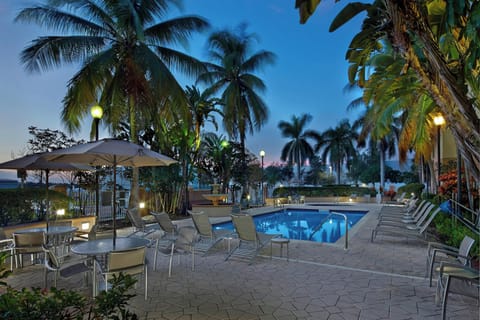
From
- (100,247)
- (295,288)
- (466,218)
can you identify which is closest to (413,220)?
(466,218)

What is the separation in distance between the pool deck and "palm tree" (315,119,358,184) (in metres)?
27.7

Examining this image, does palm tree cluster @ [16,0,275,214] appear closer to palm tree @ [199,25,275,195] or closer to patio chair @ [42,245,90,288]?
palm tree @ [199,25,275,195]

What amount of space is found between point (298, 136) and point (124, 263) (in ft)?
103

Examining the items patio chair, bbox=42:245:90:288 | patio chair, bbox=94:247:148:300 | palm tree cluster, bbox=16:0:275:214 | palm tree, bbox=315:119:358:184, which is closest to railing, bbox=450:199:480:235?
patio chair, bbox=94:247:148:300

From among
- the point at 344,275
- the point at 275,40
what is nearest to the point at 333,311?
the point at 344,275

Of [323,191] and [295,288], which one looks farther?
[323,191]

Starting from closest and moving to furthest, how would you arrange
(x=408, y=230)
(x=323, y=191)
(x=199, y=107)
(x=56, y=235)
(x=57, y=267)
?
(x=57, y=267)
(x=56, y=235)
(x=408, y=230)
(x=199, y=107)
(x=323, y=191)

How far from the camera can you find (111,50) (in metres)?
11.0

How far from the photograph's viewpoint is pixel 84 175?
40.1 ft

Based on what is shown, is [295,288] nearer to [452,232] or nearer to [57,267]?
[57,267]

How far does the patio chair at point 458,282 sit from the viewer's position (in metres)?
3.39

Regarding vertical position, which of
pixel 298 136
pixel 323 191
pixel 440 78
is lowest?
pixel 323 191

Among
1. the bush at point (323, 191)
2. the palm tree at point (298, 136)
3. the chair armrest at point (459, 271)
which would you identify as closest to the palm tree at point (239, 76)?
the bush at point (323, 191)

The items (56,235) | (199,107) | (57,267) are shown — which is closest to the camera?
(57,267)
